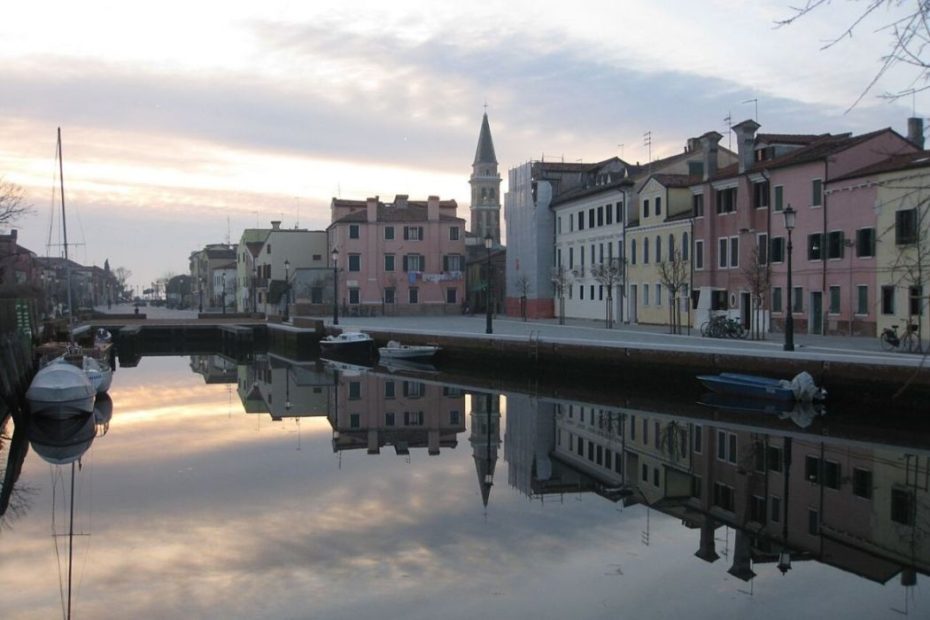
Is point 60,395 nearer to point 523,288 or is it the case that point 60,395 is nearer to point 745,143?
point 745,143

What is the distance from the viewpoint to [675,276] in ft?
152

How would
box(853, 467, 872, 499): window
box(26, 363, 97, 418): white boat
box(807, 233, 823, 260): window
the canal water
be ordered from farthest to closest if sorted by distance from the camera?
1. box(807, 233, 823, 260): window
2. box(26, 363, 97, 418): white boat
3. box(853, 467, 872, 499): window
4. the canal water

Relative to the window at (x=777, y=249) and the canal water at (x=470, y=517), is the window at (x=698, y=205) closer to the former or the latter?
the window at (x=777, y=249)

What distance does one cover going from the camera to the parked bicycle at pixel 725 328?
125 feet

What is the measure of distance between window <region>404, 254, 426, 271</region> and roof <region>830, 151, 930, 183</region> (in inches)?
1665

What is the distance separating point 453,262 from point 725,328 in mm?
41573

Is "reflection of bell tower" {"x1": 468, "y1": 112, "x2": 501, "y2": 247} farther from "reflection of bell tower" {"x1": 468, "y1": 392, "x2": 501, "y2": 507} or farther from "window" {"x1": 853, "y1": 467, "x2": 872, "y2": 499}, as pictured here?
"window" {"x1": 853, "y1": 467, "x2": 872, "y2": 499}

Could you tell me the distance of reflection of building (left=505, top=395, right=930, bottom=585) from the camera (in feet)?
43.6

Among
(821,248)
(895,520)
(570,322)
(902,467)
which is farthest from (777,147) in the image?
(895,520)

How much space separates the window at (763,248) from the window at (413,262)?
3740 centimetres

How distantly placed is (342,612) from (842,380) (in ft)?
63.8

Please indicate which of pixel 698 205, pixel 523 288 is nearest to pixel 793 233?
pixel 698 205

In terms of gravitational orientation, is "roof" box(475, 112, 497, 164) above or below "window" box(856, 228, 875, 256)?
above

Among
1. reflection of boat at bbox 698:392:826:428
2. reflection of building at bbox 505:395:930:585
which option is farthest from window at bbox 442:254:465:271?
reflection of building at bbox 505:395:930:585
